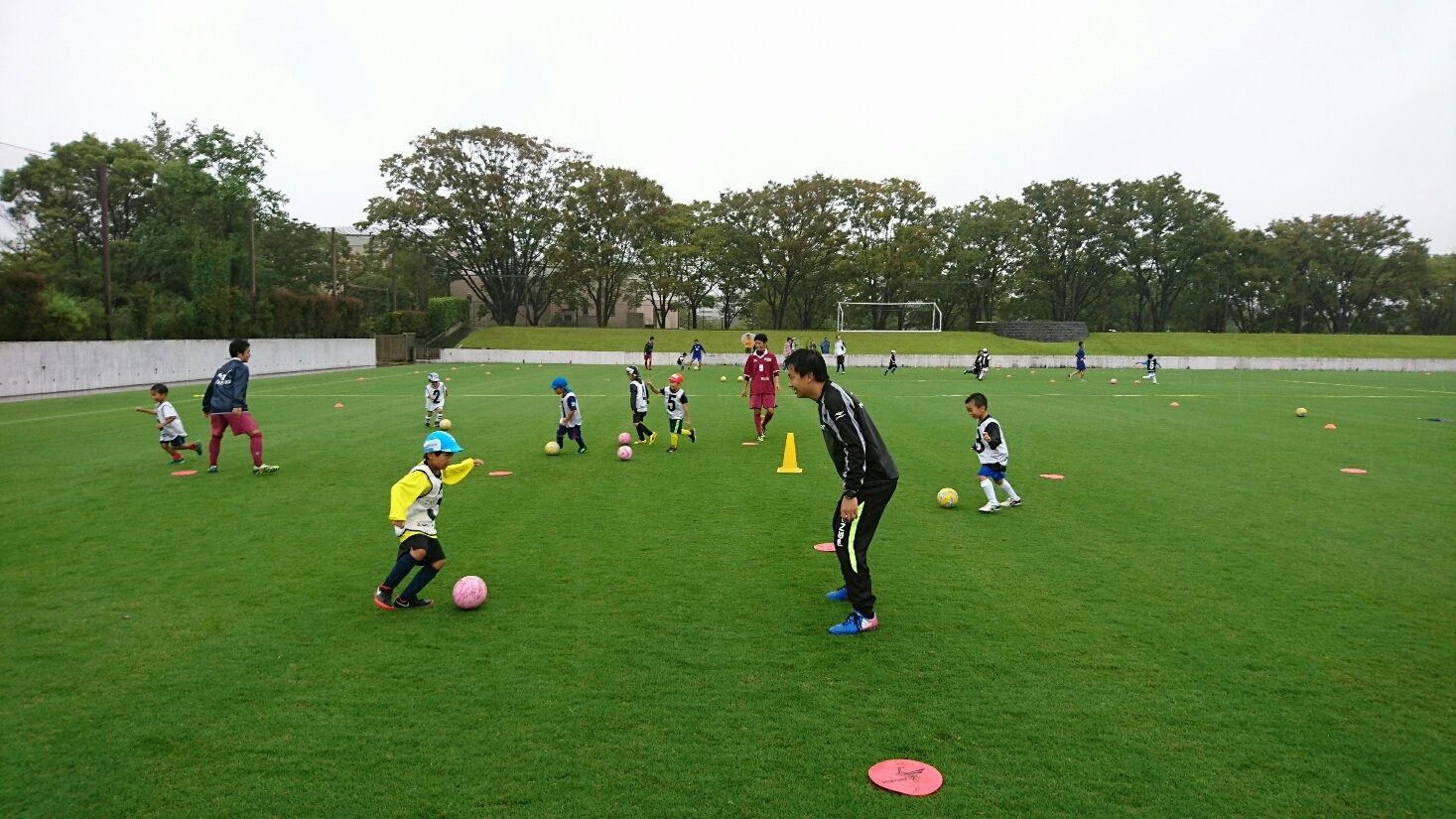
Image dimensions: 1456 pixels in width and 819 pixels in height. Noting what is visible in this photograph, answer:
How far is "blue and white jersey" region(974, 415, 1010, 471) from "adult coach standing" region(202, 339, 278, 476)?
10.3 meters

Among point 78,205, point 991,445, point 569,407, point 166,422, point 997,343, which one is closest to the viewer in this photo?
point 991,445

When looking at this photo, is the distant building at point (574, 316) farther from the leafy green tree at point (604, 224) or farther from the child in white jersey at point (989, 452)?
the child in white jersey at point (989, 452)

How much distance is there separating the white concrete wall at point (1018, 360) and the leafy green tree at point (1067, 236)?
19149mm

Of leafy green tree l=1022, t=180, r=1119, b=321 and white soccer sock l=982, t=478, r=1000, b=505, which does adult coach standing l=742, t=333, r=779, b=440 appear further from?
leafy green tree l=1022, t=180, r=1119, b=321

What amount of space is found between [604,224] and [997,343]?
34429 mm

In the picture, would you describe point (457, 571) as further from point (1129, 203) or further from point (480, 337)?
point (1129, 203)

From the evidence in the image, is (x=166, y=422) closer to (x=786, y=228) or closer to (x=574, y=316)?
(x=786, y=228)

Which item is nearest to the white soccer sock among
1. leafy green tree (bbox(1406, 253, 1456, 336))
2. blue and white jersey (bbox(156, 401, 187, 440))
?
blue and white jersey (bbox(156, 401, 187, 440))

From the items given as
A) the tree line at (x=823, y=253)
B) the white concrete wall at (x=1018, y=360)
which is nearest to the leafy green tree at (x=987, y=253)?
the tree line at (x=823, y=253)

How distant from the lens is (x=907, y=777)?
3.74 m

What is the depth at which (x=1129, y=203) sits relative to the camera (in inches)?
2837

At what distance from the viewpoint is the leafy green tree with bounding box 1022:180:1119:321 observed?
70.8 meters

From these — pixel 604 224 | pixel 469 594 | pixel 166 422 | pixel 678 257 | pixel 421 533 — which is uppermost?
pixel 604 224

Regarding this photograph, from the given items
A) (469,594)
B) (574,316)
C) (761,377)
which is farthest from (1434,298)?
(469,594)
